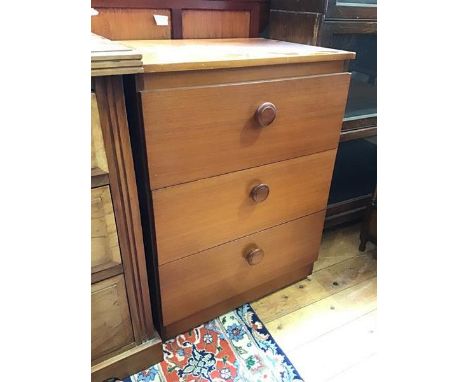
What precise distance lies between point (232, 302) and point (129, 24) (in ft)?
2.75

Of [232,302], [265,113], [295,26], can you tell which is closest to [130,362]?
[232,302]

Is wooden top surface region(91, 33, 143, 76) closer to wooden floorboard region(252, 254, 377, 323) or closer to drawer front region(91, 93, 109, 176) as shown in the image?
drawer front region(91, 93, 109, 176)

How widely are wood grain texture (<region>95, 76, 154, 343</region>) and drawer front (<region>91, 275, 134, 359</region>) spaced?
16mm

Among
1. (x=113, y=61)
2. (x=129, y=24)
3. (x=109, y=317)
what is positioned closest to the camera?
(x=113, y=61)

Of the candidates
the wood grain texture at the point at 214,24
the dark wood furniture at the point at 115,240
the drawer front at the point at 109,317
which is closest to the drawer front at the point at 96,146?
the dark wood furniture at the point at 115,240

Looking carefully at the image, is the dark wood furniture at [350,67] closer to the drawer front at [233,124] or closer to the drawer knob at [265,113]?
the drawer front at [233,124]

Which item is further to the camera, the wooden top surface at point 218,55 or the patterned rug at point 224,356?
the patterned rug at point 224,356

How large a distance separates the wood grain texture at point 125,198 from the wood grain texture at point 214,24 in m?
0.53

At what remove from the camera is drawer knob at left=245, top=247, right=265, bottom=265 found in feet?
3.14

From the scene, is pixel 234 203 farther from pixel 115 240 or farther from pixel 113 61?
pixel 113 61

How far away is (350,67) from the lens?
1150 millimetres

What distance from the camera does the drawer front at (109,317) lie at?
2.50ft
